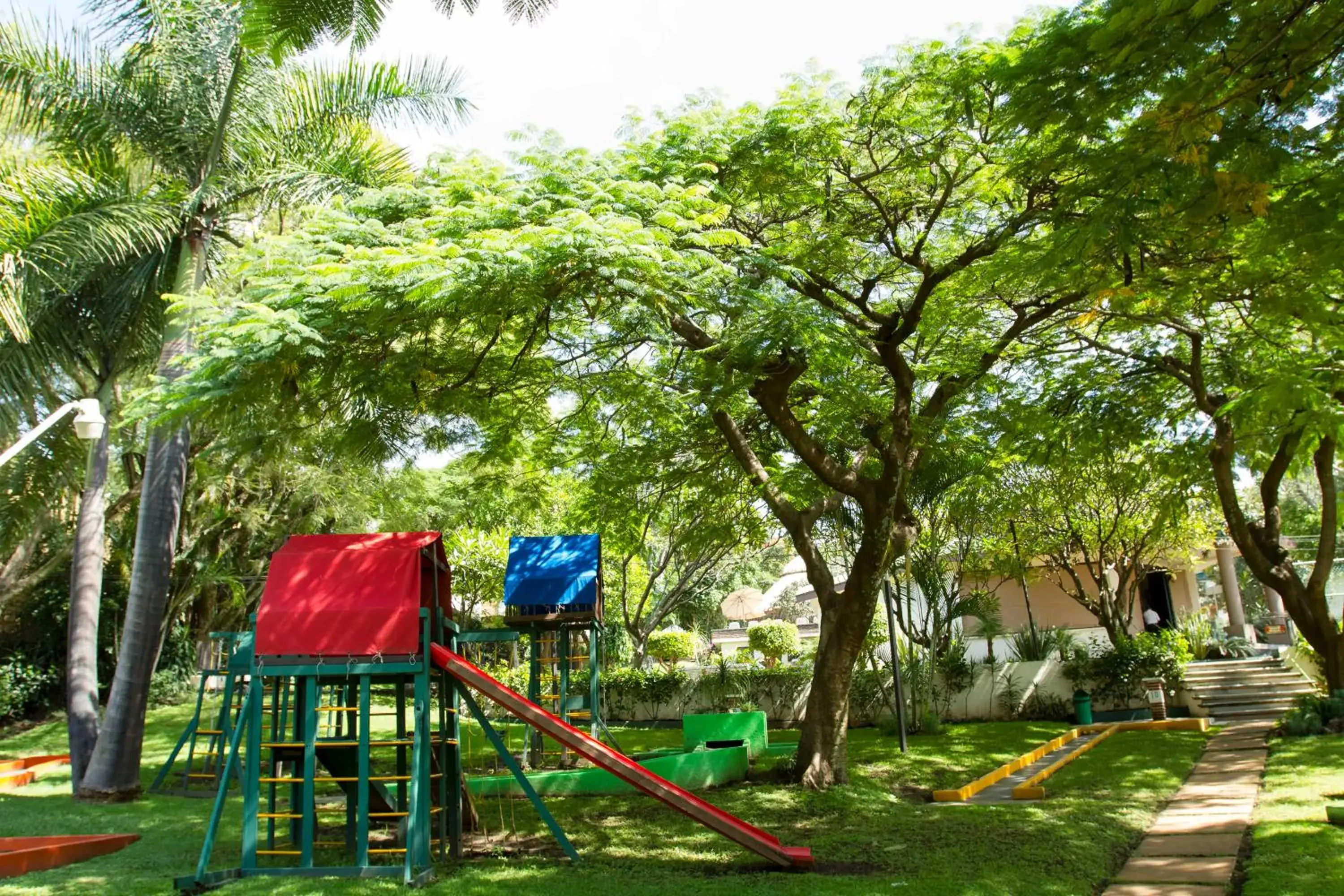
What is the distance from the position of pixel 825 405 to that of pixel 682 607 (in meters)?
31.4

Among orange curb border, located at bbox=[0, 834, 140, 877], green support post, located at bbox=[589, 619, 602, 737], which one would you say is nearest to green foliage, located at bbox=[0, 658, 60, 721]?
orange curb border, located at bbox=[0, 834, 140, 877]

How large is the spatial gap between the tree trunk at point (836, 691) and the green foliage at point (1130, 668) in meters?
10.7

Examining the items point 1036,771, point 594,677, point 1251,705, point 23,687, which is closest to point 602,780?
point 594,677

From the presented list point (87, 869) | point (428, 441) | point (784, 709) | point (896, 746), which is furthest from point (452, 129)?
point (784, 709)

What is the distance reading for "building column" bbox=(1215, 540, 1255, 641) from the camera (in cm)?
2814

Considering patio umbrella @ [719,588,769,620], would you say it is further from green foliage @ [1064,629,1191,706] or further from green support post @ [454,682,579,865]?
green support post @ [454,682,579,865]

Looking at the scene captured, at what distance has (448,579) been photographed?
1014 cm

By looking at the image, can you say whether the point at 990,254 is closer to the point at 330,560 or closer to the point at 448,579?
the point at 448,579

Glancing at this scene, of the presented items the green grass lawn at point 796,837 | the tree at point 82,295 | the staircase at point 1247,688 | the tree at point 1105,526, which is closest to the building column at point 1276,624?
the tree at point 1105,526

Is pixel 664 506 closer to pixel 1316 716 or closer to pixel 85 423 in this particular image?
pixel 85 423

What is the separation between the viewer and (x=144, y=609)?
42.4 feet

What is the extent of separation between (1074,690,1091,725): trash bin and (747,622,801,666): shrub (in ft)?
33.8

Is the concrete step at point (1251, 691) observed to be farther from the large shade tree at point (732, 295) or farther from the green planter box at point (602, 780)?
the green planter box at point (602, 780)

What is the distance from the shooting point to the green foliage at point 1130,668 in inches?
779
